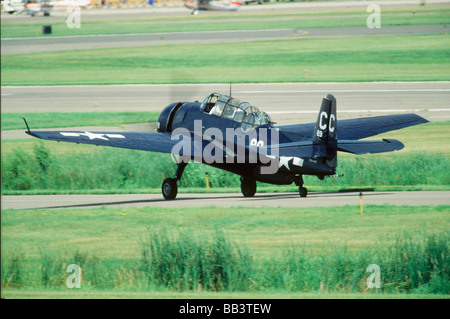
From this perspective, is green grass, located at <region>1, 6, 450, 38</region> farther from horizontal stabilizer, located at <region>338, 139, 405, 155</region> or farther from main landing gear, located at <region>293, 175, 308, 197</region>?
horizontal stabilizer, located at <region>338, 139, 405, 155</region>

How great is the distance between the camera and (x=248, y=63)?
62.3m

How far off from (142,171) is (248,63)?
35.4 meters

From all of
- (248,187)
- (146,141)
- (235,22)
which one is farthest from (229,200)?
(235,22)

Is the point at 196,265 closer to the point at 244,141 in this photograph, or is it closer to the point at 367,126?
the point at 244,141

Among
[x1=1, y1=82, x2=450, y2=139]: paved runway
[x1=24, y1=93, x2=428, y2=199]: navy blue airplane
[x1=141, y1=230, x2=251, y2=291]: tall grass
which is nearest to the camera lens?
[x1=141, y1=230, x2=251, y2=291]: tall grass

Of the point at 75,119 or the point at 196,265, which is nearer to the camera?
the point at 196,265

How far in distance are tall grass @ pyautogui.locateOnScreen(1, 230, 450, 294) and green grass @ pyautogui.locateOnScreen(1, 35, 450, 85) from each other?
123 ft

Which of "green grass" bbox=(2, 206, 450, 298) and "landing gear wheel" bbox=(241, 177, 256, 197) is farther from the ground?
"landing gear wheel" bbox=(241, 177, 256, 197)

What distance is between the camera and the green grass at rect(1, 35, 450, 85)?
55781 millimetres

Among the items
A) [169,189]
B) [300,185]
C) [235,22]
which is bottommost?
[169,189]

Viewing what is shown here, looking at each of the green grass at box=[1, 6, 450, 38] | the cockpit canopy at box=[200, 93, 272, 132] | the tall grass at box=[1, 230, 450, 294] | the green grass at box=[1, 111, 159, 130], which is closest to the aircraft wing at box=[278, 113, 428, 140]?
the cockpit canopy at box=[200, 93, 272, 132]
